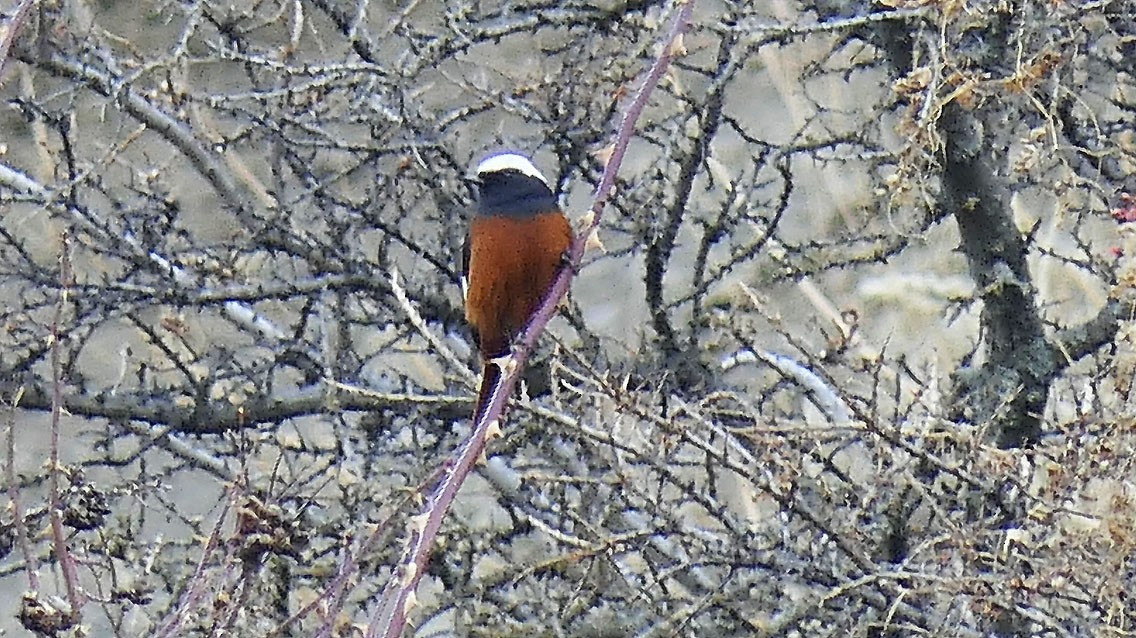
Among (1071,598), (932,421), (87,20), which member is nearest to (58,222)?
(87,20)

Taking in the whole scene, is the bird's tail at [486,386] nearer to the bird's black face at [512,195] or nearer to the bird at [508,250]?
the bird at [508,250]

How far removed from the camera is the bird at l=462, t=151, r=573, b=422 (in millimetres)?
4254

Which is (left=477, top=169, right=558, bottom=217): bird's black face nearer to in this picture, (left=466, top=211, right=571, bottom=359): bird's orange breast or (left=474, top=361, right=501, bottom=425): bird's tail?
(left=466, top=211, right=571, bottom=359): bird's orange breast

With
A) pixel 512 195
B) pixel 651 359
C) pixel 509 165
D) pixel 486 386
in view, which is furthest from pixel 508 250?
pixel 651 359

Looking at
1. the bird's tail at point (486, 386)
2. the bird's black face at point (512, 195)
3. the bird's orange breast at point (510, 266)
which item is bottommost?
the bird's tail at point (486, 386)

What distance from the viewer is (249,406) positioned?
550 centimetres

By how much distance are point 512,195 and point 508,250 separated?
19cm

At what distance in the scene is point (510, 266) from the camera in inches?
169

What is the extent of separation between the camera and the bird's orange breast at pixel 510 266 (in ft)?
13.9

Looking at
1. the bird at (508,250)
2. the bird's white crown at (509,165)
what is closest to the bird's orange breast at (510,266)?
the bird at (508,250)

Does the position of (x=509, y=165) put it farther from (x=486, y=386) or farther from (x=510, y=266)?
(x=486, y=386)

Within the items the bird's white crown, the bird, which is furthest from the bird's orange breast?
the bird's white crown

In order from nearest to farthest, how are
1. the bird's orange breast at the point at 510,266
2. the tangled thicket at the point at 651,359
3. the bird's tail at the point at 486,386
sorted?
1. the tangled thicket at the point at 651,359
2. the bird's tail at the point at 486,386
3. the bird's orange breast at the point at 510,266

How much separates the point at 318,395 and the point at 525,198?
1523mm
